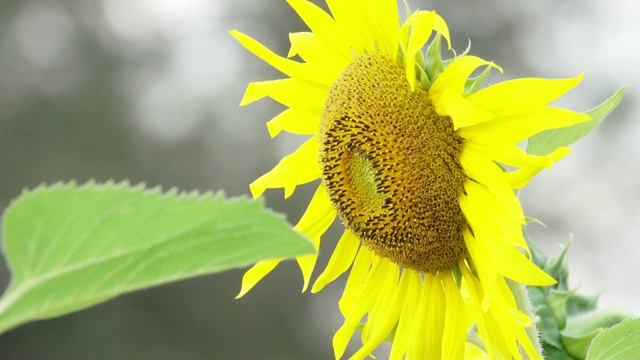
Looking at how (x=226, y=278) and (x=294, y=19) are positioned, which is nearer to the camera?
(x=226, y=278)

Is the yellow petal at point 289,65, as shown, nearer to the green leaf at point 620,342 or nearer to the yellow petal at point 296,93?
the yellow petal at point 296,93

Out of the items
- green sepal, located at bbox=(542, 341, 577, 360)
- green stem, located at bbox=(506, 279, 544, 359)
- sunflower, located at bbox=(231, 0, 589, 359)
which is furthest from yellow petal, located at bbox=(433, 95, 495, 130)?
green sepal, located at bbox=(542, 341, 577, 360)

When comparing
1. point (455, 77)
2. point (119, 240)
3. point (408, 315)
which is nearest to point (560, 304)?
point (408, 315)

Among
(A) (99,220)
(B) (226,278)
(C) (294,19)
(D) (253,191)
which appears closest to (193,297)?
(B) (226,278)

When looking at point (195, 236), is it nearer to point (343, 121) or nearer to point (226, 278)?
point (343, 121)

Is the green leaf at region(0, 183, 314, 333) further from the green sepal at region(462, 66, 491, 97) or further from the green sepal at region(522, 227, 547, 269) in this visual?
the green sepal at region(522, 227, 547, 269)

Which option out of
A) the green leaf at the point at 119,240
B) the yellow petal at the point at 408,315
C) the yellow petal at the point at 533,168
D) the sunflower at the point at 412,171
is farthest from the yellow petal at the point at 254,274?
the green leaf at the point at 119,240
